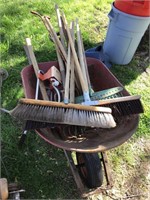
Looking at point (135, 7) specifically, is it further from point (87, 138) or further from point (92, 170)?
point (92, 170)

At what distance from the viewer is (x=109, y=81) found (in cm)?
202

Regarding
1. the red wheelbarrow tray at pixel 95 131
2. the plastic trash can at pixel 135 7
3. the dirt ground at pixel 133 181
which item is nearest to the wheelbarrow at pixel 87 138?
the red wheelbarrow tray at pixel 95 131

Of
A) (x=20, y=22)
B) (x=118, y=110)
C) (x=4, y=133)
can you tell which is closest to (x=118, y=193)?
(x=118, y=110)

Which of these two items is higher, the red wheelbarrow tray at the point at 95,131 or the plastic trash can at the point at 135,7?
the plastic trash can at the point at 135,7

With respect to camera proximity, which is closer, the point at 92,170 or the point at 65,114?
the point at 65,114

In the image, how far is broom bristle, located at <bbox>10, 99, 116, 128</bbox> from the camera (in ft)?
5.05

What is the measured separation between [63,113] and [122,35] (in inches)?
63.5

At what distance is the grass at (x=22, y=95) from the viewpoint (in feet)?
6.53

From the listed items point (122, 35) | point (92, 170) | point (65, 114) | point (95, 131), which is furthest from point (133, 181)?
point (122, 35)

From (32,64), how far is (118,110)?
70cm

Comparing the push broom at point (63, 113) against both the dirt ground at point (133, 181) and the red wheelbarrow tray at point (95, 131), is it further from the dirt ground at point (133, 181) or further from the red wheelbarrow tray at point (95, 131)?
the dirt ground at point (133, 181)

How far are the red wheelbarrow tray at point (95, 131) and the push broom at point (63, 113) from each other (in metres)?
0.10

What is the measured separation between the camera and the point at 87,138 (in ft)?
5.65

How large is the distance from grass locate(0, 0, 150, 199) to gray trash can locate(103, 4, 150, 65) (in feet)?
0.46
